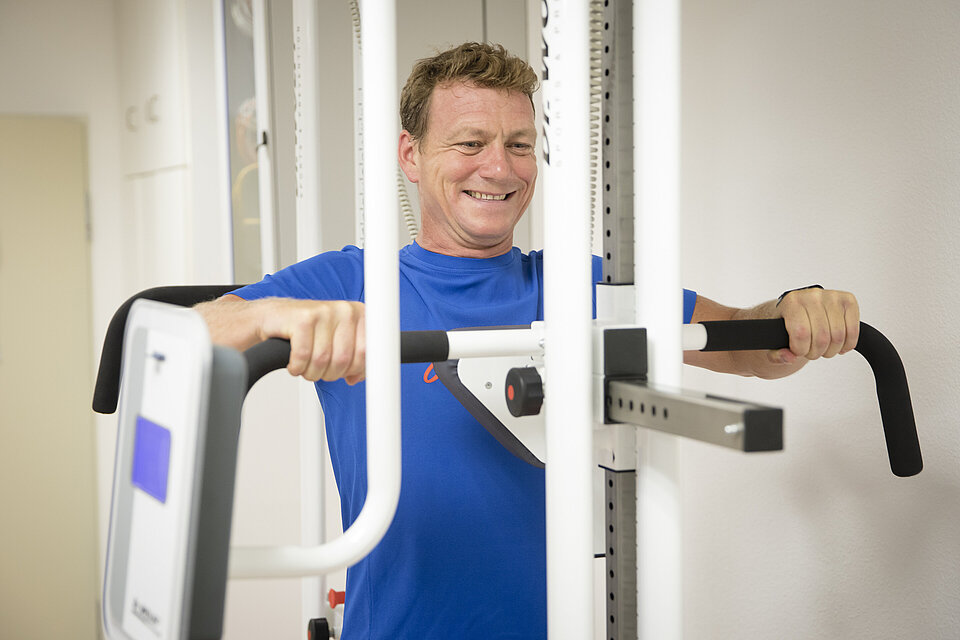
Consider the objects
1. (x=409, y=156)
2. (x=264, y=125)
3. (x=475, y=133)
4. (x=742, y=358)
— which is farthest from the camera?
(x=264, y=125)

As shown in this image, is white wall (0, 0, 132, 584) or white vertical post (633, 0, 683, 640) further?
white wall (0, 0, 132, 584)

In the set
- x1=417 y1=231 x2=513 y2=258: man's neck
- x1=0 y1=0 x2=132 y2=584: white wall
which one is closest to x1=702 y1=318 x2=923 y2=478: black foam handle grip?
x1=417 y1=231 x2=513 y2=258: man's neck

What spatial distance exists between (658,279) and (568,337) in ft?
0.32

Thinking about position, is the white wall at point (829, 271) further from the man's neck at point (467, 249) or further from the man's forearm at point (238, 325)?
the man's forearm at point (238, 325)

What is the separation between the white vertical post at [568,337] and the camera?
0.76 meters

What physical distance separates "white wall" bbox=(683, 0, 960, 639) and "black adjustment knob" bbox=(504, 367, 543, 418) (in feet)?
2.47

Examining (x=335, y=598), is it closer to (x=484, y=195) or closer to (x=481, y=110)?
(x=484, y=195)

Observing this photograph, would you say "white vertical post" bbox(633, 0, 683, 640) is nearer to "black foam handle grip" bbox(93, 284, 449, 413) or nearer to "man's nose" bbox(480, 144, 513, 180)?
"black foam handle grip" bbox(93, 284, 449, 413)

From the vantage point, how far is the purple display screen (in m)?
0.55

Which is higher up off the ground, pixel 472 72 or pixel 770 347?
pixel 472 72

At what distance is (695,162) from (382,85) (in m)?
1.17

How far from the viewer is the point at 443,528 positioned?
125 centimetres

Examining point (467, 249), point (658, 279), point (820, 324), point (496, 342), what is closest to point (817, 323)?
point (820, 324)

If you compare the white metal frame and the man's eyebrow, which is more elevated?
the man's eyebrow
